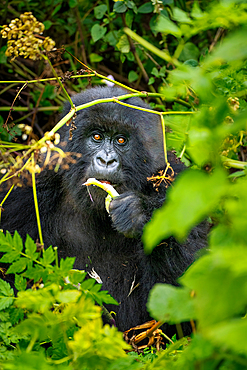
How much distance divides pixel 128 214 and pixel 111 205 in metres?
0.13

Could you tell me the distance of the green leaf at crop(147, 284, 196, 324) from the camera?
3.49 ft

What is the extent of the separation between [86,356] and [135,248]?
1.79 meters

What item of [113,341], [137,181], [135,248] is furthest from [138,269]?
[113,341]

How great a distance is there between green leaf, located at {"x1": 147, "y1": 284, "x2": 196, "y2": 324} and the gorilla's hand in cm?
135

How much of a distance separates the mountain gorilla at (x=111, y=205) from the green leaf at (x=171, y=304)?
1399mm

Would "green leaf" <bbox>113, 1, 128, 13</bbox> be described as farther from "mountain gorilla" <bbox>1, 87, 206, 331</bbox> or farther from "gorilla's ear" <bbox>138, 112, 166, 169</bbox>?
"gorilla's ear" <bbox>138, 112, 166, 169</bbox>

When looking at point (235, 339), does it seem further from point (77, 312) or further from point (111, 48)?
point (111, 48)

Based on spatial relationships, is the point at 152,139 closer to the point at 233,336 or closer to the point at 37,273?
the point at 37,273

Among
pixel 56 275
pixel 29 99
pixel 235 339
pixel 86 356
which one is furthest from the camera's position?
pixel 29 99

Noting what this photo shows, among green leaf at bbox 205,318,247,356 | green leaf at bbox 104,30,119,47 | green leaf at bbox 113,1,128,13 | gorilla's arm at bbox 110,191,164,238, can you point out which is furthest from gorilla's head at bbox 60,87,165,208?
green leaf at bbox 205,318,247,356

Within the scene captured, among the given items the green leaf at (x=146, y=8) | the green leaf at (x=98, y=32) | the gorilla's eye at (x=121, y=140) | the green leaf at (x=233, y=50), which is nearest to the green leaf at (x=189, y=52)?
the green leaf at (x=146, y=8)

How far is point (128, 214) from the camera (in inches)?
97.0

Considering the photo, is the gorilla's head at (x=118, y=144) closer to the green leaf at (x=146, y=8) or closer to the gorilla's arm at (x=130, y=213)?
the gorilla's arm at (x=130, y=213)

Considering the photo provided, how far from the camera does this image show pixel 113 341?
3.85 ft
